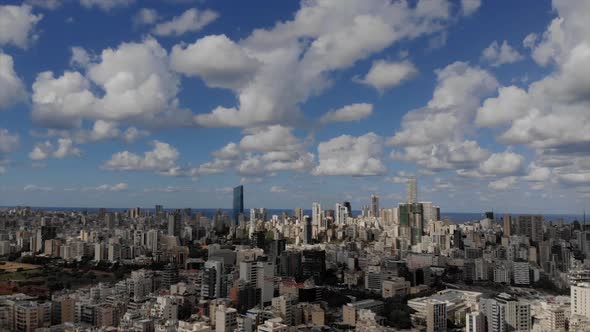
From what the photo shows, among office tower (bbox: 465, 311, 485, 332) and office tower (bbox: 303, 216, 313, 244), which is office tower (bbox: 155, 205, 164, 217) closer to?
office tower (bbox: 303, 216, 313, 244)

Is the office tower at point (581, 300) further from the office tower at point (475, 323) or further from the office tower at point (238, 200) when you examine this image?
the office tower at point (238, 200)

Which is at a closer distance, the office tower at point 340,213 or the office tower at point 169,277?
the office tower at point 169,277

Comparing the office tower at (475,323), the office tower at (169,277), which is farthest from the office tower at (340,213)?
the office tower at (475,323)

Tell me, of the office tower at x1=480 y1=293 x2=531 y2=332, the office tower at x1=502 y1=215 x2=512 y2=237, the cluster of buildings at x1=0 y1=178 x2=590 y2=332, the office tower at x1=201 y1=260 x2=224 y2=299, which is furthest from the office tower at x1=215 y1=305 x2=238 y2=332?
the office tower at x1=502 y1=215 x2=512 y2=237

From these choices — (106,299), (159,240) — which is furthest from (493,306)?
(159,240)

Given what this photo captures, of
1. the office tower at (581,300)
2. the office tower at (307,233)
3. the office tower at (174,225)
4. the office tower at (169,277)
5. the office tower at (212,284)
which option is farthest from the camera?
the office tower at (307,233)

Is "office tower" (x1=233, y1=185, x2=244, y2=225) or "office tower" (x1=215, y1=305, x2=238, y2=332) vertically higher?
"office tower" (x1=233, y1=185, x2=244, y2=225)

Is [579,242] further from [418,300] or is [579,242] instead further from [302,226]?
[302,226]
